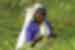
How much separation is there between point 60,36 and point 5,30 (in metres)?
0.27

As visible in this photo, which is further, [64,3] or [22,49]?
[64,3]

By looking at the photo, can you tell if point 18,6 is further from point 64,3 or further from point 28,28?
point 64,3

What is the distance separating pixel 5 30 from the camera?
901mm

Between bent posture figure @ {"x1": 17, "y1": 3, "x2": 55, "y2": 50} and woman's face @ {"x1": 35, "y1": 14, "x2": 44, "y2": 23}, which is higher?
woman's face @ {"x1": 35, "y1": 14, "x2": 44, "y2": 23}

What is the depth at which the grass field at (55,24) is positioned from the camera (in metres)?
0.87

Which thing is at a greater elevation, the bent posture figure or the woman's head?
the woman's head

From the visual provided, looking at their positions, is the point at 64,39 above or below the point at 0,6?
below

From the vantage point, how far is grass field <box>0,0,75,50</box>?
0.87 meters

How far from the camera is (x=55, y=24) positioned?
3.04 ft

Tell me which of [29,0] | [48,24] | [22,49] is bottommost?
[22,49]

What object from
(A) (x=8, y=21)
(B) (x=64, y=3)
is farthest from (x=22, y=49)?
(B) (x=64, y=3)

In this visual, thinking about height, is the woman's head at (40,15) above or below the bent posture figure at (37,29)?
above

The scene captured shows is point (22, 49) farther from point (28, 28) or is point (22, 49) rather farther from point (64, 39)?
point (64, 39)

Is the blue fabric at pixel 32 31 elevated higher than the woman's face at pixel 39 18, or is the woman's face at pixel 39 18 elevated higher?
the woman's face at pixel 39 18
